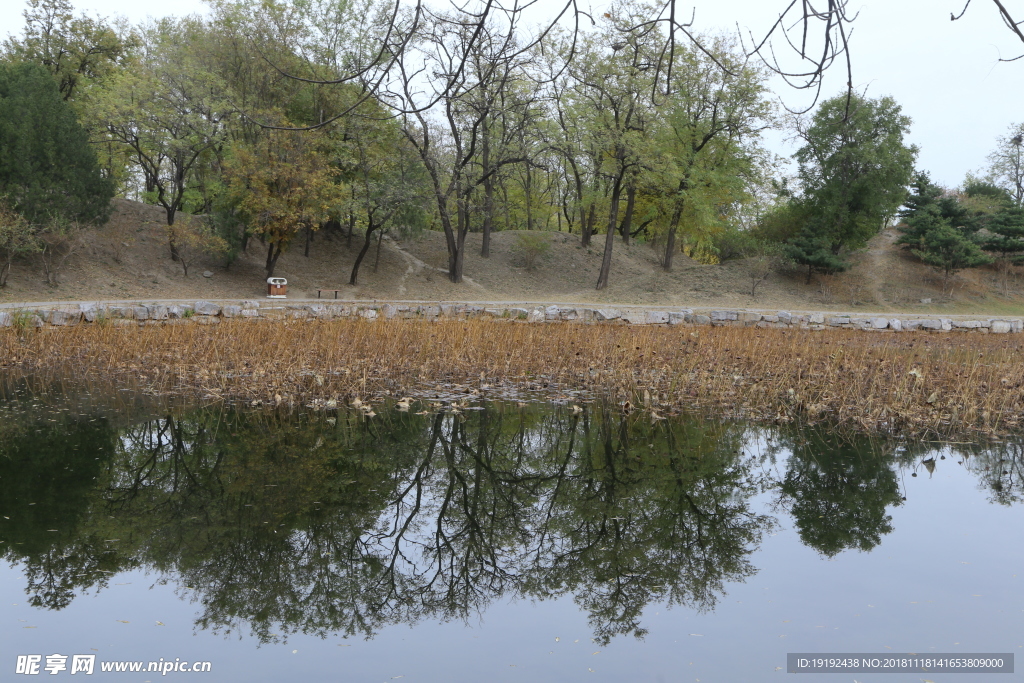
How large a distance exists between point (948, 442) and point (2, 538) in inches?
306

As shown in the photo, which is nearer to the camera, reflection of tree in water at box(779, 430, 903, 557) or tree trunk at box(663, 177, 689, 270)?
reflection of tree in water at box(779, 430, 903, 557)

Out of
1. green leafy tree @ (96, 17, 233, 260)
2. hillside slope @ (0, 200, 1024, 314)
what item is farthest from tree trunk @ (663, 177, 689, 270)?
green leafy tree @ (96, 17, 233, 260)

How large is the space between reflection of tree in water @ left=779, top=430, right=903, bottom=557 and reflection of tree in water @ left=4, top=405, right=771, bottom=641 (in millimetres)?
375

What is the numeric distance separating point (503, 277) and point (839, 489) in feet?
81.6

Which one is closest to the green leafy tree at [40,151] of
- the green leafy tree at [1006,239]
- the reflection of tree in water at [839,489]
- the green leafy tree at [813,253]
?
the reflection of tree in water at [839,489]

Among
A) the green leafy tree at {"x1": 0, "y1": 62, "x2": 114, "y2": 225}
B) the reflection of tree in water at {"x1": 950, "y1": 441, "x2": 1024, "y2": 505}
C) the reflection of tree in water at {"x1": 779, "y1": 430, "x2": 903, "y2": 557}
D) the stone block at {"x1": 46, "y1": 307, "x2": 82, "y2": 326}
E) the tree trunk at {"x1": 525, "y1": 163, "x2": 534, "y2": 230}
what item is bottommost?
the stone block at {"x1": 46, "y1": 307, "x2": 82, "y2": 326}

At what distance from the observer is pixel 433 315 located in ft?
55.1

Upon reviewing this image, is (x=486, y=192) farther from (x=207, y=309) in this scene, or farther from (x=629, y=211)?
(x=207, y=309)

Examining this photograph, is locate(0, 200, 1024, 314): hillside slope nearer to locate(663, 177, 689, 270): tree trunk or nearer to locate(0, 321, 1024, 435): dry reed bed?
locate(663, 177, 689, 270): tree trunk

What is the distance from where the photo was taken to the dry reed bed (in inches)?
330

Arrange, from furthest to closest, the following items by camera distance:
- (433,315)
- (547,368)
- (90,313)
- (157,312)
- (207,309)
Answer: (433,315)
(207,309)
(157,312)
(90,313)
(547,368)

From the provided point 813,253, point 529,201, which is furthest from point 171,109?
point 813,253

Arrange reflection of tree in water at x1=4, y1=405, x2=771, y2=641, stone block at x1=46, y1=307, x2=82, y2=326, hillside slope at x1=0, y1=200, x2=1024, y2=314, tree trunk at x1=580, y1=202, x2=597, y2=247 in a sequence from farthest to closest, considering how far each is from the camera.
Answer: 1. tree trunk at x1=580, y1=202, x2=597, y2=247
2. hillside slope at x1=0, y1=200, x2=1024, y2=314
3. stone block at x1=46, y1=307, x2=82, y2=326
4. reflection of tree in water at x1=4, y1=405, x2=771, y2=641

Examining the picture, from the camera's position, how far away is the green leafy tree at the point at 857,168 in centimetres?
3034
